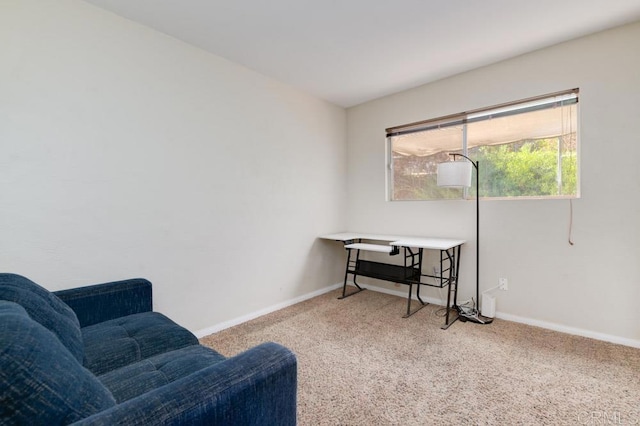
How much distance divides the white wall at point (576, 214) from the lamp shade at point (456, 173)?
1.39ft

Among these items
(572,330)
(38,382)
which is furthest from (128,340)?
(572,330)

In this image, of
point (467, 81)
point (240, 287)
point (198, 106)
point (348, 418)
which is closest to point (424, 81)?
point (467, 81)

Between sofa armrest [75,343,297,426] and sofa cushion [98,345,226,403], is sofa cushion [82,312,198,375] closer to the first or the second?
sofa cushion [98,345,226,403]

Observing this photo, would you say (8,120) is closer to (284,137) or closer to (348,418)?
(284,137)

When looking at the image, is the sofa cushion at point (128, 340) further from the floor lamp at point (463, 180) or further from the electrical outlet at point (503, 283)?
the electrical outlet at point (503, 283)

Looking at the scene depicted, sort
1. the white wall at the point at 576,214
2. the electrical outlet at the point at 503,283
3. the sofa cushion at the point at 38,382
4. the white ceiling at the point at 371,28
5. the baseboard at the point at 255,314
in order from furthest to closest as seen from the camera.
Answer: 1. the electrical outlet at the point at 503,283
2. the baseboard at the point at 255,314
3. the white wall at the point at 576,214
4. the white ceiling at the point at 371,28
5. the sofa cushion at the point at 38,382

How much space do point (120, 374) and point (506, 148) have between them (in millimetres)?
3386

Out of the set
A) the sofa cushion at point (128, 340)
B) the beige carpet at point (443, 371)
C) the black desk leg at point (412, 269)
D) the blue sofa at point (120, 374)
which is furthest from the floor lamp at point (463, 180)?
the sofa cushion at point (128, 340)

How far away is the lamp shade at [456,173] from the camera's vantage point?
276 centimetres

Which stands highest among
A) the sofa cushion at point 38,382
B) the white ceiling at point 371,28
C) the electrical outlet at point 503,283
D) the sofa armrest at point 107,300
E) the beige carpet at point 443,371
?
the white ceiling at point 371,28

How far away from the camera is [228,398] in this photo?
893mm

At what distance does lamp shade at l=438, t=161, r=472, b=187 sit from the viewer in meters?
2.76

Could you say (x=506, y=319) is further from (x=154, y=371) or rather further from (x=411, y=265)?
(x=154, y=371)

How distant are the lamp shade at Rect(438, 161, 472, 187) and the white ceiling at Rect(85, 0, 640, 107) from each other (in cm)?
96
